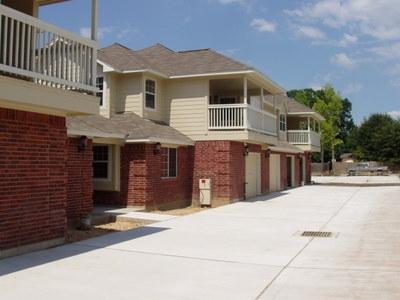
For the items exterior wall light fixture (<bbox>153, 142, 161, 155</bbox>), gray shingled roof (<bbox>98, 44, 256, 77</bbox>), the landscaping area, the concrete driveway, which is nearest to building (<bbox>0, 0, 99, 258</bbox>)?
the concrete driveway

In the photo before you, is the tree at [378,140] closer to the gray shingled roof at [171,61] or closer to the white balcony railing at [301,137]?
the white balcony railing at [301,137]

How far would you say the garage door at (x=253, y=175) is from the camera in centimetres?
2078

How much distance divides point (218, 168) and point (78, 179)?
7171 mm

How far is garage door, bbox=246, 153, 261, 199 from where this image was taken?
2078cm

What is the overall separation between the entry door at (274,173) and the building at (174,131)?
4138mm

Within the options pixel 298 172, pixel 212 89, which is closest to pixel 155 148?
pixel 212 89

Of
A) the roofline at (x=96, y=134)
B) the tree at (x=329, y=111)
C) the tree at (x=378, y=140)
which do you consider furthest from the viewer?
the tree at (x=378, y=140)

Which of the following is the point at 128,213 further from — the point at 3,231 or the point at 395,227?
the point at 395,227

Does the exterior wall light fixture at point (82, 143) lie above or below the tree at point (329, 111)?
below

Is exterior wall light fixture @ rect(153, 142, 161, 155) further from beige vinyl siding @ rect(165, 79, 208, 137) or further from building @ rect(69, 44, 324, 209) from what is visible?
beige vinyl siding @ rect(165, 79, 208, 137)

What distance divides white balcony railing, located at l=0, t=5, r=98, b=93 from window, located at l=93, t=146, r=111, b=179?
651 cm

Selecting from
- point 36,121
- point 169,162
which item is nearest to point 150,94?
point 169,162

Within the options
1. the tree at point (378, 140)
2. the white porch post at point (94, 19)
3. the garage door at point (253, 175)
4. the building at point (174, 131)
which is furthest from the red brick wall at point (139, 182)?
the tree at point (378, 140)

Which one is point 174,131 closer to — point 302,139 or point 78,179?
point 78,179
